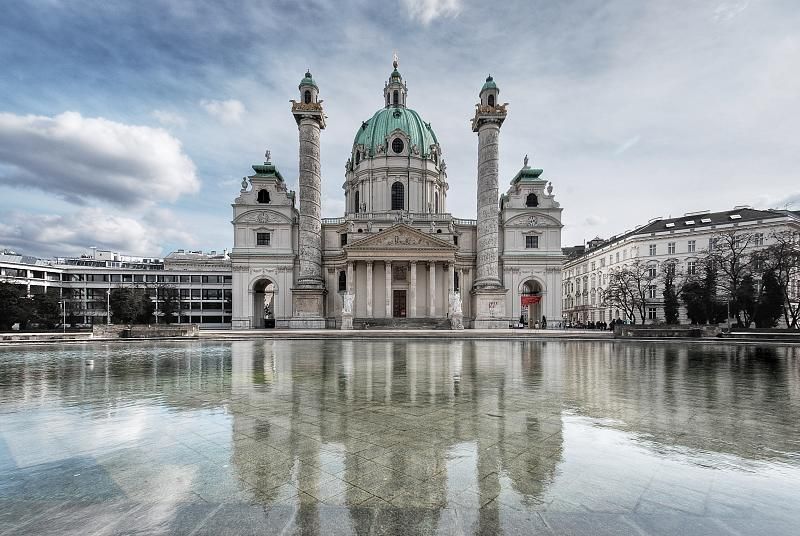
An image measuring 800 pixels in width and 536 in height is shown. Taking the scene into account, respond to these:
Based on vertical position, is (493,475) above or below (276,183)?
below

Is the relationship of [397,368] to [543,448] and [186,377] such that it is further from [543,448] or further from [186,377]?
[543,448]

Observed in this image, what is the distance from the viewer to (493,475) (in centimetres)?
441

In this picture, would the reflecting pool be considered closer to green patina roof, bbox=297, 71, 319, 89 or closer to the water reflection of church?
the water reflection of church

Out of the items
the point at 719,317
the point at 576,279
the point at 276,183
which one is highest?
the point at 276,183

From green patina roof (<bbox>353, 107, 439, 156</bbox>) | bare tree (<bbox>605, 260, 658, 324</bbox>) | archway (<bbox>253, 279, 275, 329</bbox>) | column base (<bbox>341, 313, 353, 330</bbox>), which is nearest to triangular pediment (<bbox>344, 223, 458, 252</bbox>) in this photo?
column base (<bbox>341, 313, 353, 330</bbox>)

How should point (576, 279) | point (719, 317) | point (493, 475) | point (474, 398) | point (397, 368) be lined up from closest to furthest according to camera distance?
point (493, 475), point (474, 398), point (397, 368), point (719, 317), point (576, 279)

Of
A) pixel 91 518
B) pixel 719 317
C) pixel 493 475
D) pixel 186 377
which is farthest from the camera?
pixel 719 317

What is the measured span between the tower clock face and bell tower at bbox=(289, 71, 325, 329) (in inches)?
537

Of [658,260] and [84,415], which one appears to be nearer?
[84,415]

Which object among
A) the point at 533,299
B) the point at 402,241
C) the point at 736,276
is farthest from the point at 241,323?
the point at 736,276

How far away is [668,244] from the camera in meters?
59.7

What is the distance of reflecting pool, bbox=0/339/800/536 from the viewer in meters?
3.50

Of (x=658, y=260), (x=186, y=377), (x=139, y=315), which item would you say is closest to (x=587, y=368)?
(x=186, y=377)

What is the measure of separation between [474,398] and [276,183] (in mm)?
49802
